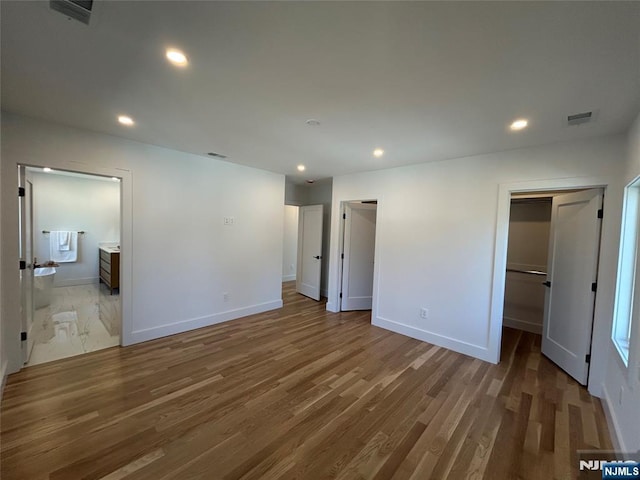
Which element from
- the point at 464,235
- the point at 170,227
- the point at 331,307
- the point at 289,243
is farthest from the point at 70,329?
the point at 464,235

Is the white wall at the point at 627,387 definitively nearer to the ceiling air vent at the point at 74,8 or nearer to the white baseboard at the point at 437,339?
the white baseboard at the point at 437,339

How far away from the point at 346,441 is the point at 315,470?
0.34 m

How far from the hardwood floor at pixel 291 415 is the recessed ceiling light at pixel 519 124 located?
8.39ft

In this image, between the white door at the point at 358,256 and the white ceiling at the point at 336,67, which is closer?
the white ceiling at the point at 336,67

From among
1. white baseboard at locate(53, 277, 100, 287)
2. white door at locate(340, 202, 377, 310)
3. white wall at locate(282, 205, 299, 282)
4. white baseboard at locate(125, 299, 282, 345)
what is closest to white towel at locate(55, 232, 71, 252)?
white baseboard at locate(53, 277, 100, 287)

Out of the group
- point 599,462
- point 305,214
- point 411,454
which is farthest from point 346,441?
point 305,214

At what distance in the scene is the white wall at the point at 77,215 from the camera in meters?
5.96

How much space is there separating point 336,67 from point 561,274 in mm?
3559

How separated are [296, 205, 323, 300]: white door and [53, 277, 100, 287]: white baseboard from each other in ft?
17.3

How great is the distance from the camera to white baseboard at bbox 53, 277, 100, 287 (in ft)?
20.4

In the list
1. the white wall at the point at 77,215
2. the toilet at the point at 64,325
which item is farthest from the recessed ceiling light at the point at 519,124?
the white wall at the point at 77,215

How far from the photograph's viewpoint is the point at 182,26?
1.35 metres

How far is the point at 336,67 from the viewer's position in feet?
5.35

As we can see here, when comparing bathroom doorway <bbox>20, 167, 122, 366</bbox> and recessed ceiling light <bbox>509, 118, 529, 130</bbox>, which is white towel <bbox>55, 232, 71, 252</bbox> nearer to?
bathroom doorway <bbox>20, 167, 122, 366</bbox>
